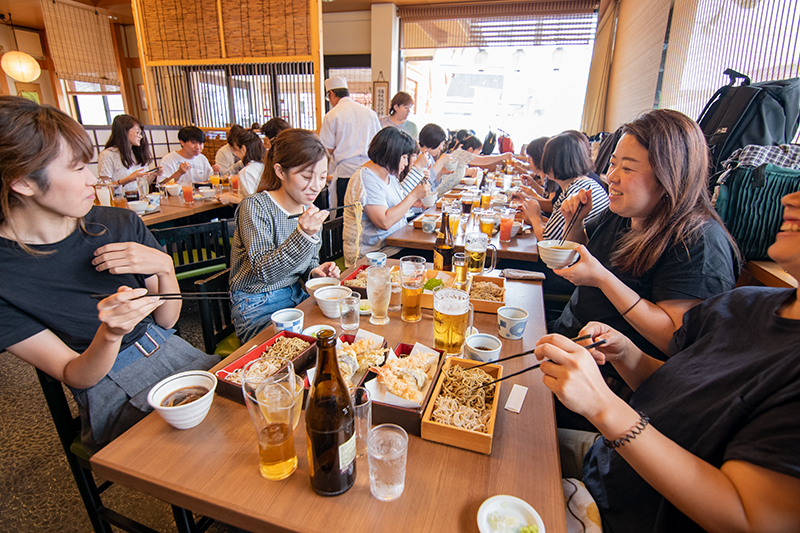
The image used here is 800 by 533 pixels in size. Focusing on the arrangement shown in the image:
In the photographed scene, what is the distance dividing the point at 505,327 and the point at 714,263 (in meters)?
0.72

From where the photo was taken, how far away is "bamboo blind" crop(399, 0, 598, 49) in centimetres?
748

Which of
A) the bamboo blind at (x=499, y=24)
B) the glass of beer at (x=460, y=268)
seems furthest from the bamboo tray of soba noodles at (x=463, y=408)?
the bamboo blind at (x=499, y=24)

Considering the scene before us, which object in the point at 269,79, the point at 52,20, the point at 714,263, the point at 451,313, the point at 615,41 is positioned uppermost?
the point at 52,20

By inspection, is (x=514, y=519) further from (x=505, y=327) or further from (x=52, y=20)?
(x=52, y=20)

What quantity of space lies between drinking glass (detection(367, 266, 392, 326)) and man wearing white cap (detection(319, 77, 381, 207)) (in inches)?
133

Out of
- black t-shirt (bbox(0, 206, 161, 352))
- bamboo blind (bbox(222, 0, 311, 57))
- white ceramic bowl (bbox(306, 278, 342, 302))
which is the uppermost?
bamboo blind (bbox(222, 0, 311, 57))

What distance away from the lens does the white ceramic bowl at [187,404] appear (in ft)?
2.99

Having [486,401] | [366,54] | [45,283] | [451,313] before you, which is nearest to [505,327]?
[451,313]

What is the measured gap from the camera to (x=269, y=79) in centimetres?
684

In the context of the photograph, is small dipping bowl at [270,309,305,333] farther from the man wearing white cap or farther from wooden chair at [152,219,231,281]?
the man wearing white cap

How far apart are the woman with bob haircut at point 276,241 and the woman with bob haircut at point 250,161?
76.2 inches

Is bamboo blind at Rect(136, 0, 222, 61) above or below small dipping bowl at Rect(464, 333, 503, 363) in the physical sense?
above

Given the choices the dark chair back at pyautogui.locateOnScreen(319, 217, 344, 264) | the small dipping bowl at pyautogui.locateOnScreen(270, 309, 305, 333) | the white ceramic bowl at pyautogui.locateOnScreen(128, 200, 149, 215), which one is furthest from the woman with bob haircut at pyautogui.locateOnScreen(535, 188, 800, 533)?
the white ceramic bowl at pyautogui.locateOnScreen(128, 200, 149, 215)

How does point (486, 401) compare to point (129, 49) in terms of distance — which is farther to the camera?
point (129, 49)
